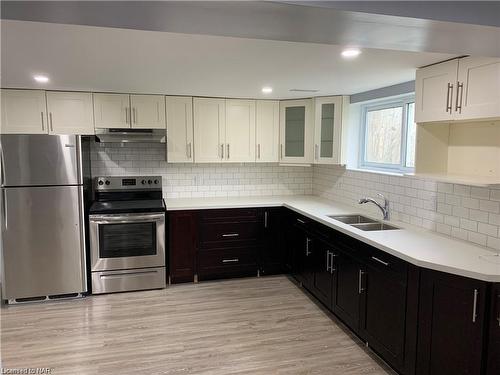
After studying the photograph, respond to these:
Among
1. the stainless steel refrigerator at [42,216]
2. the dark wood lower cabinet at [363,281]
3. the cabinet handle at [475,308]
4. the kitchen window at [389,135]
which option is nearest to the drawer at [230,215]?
the dark wood lower cabinet at [363,281]

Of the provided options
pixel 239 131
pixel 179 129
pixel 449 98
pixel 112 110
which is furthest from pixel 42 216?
pixel 449 98

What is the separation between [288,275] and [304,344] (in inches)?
62.4

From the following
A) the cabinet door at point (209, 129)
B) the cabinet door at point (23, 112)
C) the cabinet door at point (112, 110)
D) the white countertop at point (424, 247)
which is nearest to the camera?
the white countertop at point (424, 247)

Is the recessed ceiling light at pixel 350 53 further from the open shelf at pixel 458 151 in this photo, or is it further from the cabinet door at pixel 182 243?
the cabinet door at pixel 182 243

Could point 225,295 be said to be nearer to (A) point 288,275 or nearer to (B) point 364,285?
(A) point 288,275

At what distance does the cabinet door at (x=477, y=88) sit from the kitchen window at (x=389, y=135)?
1.02 m

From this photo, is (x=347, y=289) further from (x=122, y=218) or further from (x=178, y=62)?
(x=122, y=218)

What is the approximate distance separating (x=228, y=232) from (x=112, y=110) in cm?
186

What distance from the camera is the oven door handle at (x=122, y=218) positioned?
3840 mm

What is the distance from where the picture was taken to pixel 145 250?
158 inches

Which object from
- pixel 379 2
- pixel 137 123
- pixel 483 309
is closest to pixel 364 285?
pixel 483 309

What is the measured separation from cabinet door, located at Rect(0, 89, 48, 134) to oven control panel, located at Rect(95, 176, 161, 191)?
0.85 meters

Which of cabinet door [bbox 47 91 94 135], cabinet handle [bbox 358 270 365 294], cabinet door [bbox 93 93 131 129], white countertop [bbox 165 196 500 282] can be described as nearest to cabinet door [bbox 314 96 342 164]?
white countertop [bbox 165 196 500 282]

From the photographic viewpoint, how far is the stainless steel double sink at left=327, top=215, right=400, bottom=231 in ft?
11.0
